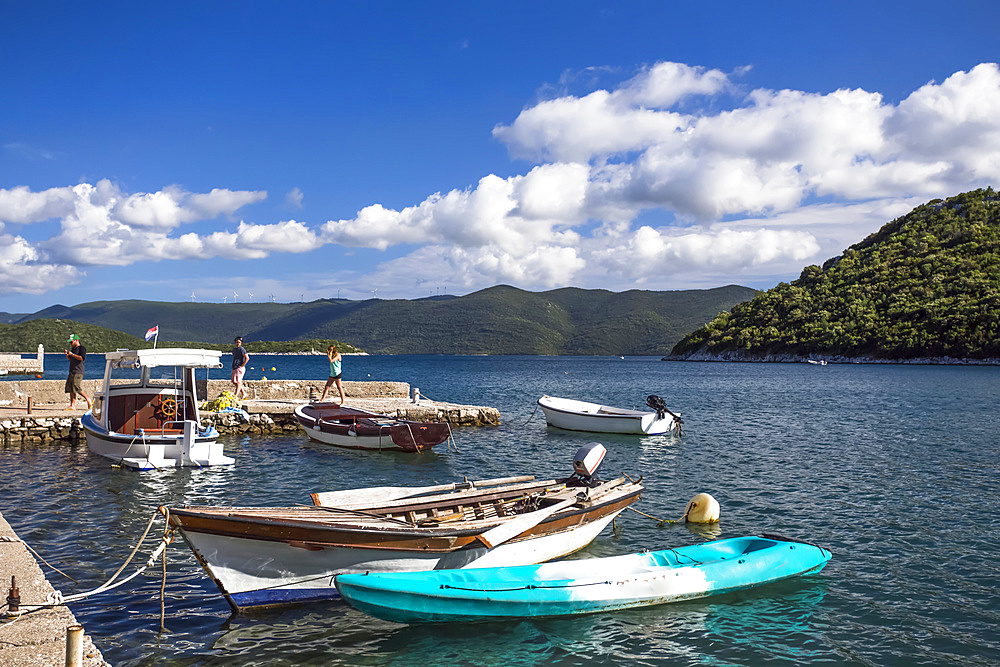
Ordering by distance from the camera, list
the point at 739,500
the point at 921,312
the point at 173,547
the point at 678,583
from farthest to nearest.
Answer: the point at 921,312 < the point at 739,500 < the point at 173,547 < the point at 678,583

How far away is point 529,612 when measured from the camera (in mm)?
7789

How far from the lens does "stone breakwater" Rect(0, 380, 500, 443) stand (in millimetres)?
20625

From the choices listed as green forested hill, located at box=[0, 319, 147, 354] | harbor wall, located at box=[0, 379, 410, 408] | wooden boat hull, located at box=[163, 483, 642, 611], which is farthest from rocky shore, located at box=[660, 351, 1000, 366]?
wooden boat hull, located at box=[163, 483, 642, 611]

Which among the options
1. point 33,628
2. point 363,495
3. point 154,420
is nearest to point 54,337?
point 154,420

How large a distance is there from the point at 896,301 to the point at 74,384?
142168mm

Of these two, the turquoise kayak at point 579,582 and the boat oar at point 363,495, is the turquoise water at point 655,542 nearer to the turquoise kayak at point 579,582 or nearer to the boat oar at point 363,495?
the turquoise kayak at point 579,582

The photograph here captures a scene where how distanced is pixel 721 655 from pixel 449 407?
21.4 m

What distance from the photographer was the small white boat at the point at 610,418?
25594mm

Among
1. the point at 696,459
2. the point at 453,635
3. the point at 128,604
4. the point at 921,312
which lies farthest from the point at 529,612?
the point at 921,312

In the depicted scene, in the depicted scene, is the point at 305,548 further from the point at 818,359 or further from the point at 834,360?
the point at 818,359

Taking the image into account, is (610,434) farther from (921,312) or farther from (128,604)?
(921,312)

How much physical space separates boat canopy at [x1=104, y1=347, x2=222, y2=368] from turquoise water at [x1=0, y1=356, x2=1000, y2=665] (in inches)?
107

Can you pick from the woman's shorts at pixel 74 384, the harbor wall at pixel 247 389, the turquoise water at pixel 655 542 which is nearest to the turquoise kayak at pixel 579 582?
the turquoise water at pixel 655 542

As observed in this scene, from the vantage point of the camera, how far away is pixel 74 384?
2286 cm
